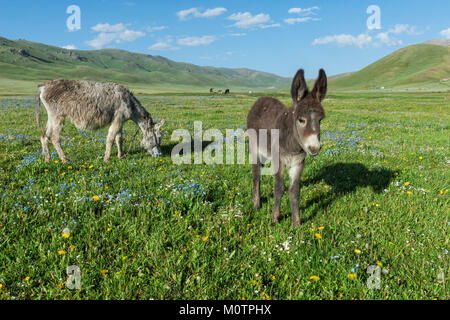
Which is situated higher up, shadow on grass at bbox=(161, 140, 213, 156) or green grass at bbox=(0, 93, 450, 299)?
shadow on grass at bbox=(161, 140, 213, 156)

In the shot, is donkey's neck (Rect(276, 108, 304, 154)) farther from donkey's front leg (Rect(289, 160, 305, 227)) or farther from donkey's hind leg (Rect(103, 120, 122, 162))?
donkey's hind leg (Rect(103, 120, 122, 162))

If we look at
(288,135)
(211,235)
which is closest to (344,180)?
(288,135)

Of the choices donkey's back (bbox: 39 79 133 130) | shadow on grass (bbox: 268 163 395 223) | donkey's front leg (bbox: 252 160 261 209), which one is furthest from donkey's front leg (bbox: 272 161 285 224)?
donkey's back (bbox: 39 79 133 130)

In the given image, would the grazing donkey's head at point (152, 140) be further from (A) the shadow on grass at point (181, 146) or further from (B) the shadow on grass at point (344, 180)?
(B) the shadow on grass at point (344, 180)

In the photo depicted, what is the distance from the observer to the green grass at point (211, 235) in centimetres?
334

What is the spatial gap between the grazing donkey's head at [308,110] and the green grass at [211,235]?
1.73 m

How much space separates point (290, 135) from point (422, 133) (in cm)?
1423

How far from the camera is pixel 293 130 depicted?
14.3ft

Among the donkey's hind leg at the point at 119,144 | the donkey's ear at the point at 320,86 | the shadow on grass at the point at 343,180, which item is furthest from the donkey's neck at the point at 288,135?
the donkey's hind leg at the point at 119,144

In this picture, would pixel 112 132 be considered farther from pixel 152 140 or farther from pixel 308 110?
pixel 308 110

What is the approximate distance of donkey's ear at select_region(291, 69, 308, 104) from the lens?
3820 mm

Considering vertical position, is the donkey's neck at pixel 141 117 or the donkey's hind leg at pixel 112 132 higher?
the donkey's neck at pixel 141 117

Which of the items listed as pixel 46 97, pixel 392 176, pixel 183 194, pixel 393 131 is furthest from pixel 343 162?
pixel 46 97

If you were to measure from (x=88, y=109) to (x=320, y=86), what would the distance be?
27.0 ft
